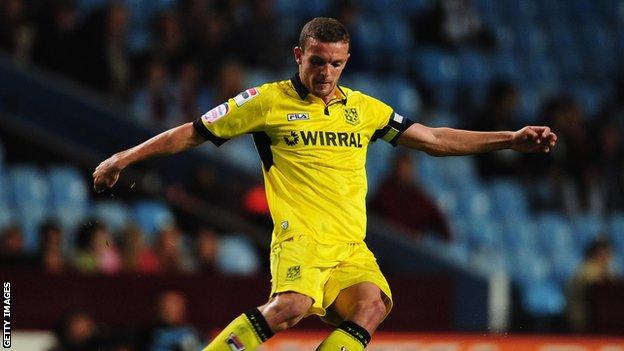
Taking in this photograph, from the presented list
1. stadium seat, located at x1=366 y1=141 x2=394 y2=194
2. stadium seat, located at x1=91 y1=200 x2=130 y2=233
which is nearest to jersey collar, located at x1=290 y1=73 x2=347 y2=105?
stadium seat, located at x1=91 y1=200 x2=130 y2=233

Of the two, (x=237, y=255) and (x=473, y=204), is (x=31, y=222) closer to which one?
(x=237, y=255)

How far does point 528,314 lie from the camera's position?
33.7 feet

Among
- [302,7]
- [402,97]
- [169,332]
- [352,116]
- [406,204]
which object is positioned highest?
[302,7]

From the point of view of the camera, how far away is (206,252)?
33.7ft

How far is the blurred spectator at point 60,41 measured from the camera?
1168 cm

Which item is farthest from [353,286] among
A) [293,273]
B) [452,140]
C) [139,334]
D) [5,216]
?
[5,216]

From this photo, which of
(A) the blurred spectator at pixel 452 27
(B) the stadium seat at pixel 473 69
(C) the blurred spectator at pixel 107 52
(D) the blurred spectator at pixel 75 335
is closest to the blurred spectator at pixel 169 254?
→ (D) the blurred spectator at pixel 75 335

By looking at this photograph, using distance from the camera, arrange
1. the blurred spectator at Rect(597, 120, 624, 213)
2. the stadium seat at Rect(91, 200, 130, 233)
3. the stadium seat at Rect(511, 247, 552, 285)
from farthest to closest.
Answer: the blurred spectator at Rect(597, 120, 624, 213) → the stadium seat at Rect(511, 247, 552, 285) → the stadium seat at Rect(91, 200, 130, 233)

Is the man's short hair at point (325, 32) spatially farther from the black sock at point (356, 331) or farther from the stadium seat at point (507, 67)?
the stadium seat at point (507, 67)

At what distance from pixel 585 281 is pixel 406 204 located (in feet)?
5.50

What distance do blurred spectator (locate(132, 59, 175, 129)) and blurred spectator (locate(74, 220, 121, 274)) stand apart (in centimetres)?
215

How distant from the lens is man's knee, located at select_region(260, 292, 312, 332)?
5.95 m

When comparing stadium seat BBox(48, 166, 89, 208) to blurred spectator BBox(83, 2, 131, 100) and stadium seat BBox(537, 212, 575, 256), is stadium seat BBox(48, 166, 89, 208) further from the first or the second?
stadium seat BBox(537, 212, 575, 256)

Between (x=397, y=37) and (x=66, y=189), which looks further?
(x=397, y=37)
